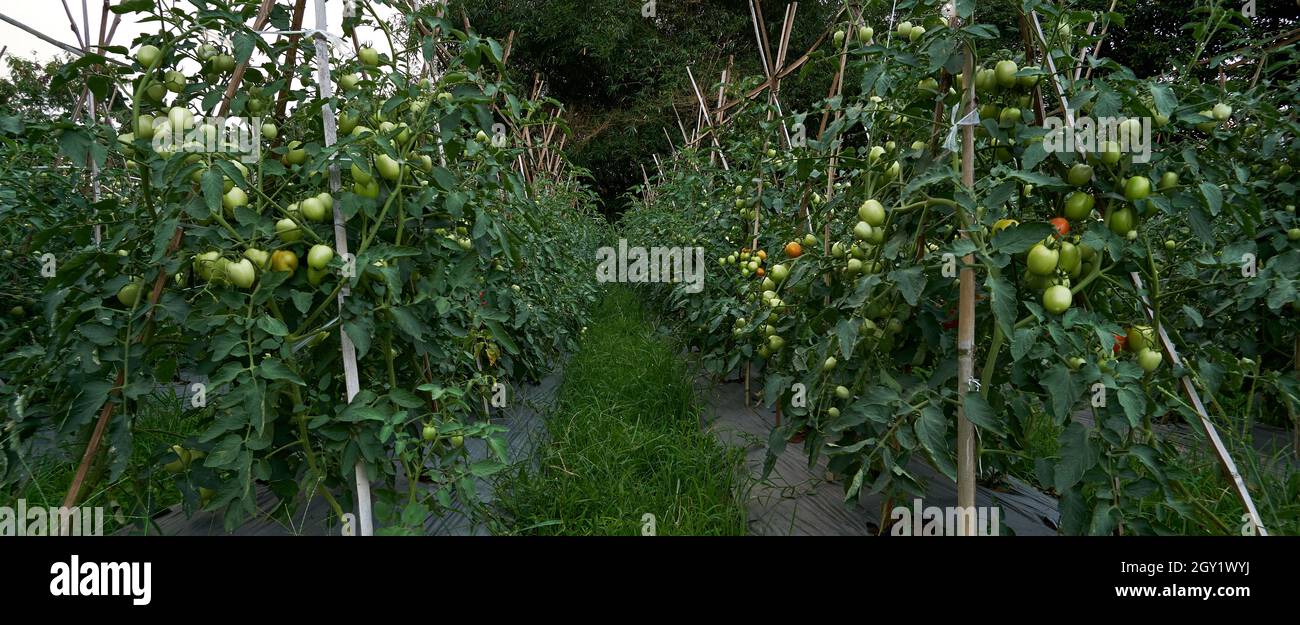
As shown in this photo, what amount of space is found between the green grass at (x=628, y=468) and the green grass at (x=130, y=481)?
2.71ft

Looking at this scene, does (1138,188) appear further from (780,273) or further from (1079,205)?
(780,273)

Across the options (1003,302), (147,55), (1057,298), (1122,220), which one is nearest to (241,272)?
(147,55)

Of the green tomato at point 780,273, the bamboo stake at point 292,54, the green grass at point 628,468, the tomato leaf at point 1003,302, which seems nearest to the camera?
the tomato leaf at point 1003,302

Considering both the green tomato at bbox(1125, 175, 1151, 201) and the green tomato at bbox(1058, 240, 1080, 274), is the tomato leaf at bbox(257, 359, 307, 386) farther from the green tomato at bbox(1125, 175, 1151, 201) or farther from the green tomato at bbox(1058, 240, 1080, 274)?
the green tomato at bbox(1125, 175, 1151, 201)

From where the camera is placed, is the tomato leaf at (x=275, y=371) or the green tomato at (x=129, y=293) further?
the green tomato at (x=129, y=293)

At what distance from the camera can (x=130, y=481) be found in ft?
5.12

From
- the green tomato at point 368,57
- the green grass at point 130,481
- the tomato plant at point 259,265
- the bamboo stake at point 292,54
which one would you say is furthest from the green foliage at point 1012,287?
the green grass at point 130,481

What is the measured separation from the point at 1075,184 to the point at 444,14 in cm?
137

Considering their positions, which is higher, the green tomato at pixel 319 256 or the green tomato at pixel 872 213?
the green tomato at pixel 872 213

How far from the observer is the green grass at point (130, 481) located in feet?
4.44

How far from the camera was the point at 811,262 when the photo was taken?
60.2 inches

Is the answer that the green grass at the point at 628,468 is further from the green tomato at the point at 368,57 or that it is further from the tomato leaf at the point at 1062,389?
the green tomato at the point at 368,57

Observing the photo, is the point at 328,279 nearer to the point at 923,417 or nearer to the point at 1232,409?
the point at 923,417
